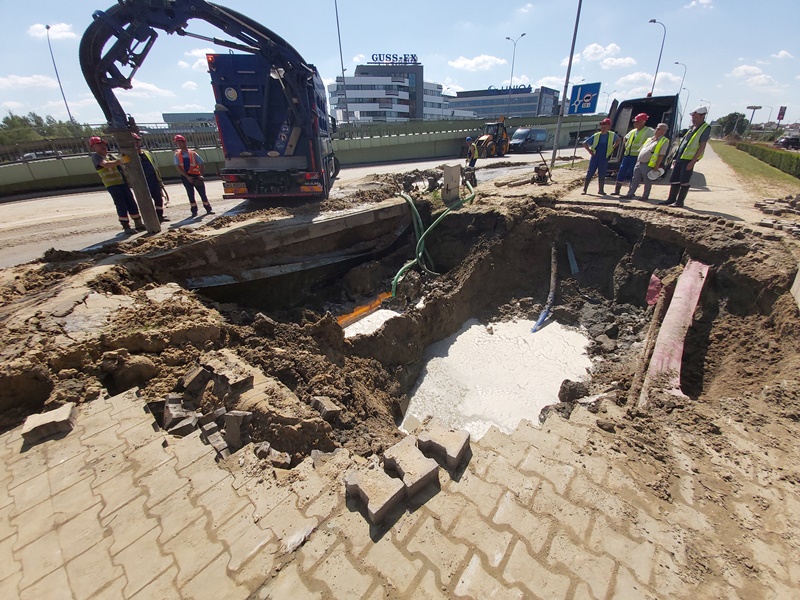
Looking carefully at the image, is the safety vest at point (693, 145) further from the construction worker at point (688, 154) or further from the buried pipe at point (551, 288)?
the buried pipe at point (551, 288)

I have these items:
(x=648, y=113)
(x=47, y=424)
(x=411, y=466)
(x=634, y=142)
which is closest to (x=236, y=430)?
(x=47, y=424)

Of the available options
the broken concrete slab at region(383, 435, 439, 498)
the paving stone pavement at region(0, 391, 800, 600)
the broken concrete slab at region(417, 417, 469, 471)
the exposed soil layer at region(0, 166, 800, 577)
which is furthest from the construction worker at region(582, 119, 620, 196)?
the broken concrete slab at region(383, 435, 439, 498)

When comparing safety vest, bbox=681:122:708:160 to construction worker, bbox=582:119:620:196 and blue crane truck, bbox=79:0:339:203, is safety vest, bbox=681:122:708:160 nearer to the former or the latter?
construction worker, bbox=582:119:620:196

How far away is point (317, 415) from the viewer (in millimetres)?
3250

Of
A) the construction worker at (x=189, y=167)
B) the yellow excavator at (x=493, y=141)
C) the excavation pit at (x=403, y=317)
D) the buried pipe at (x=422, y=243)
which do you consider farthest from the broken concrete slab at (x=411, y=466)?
the yellow excavator at (x=493, y=141)

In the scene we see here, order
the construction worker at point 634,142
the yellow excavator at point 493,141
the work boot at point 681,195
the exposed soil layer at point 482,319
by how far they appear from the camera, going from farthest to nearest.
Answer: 1. the yellow excavator at point 493,141
2. the construction worker at point 634,142
3. the work boot at point 681,195
4. the exposed soil layer at point 482,319

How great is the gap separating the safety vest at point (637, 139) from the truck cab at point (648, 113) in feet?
8.60

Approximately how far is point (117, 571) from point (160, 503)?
366mm

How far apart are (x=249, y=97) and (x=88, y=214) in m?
4.50

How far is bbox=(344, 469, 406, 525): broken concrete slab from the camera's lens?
201 centimetres

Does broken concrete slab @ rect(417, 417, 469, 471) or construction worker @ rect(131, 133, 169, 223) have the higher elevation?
construction worker @ rect(131, 133, 169, 223)

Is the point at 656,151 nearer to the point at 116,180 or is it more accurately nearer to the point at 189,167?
the point at 189,167

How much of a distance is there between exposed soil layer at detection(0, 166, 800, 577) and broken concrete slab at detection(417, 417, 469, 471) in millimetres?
830

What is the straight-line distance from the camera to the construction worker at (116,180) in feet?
17.7
